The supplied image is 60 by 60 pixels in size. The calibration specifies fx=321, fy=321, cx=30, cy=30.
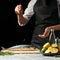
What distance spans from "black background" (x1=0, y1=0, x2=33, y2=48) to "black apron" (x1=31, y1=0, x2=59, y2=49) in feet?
3.01

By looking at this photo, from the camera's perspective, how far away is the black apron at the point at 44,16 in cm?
288

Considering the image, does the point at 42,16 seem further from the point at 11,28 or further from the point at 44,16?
the point at 11,28

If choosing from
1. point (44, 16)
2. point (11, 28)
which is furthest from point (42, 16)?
point (11, 28)

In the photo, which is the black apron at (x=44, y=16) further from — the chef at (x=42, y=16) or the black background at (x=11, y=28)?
the black background at (x=11, y=28)

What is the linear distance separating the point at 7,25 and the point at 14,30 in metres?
0.11

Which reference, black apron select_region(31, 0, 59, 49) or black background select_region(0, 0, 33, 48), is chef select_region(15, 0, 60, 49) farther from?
black background select_region(0, 0, 33, 48)

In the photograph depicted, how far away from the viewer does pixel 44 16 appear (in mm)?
2936

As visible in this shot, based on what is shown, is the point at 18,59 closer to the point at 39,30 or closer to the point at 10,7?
the point at 39,30

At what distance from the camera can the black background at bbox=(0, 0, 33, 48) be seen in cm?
396

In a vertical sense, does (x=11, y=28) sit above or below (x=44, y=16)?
below

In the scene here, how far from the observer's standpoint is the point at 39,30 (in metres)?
2.96

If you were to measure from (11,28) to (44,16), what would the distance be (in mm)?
1194

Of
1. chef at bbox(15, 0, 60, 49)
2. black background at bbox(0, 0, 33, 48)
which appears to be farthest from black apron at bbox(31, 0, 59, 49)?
black background at bbox(0, 0, 33, 48)

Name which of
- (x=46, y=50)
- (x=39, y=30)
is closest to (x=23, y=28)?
(x=39, y=30)
